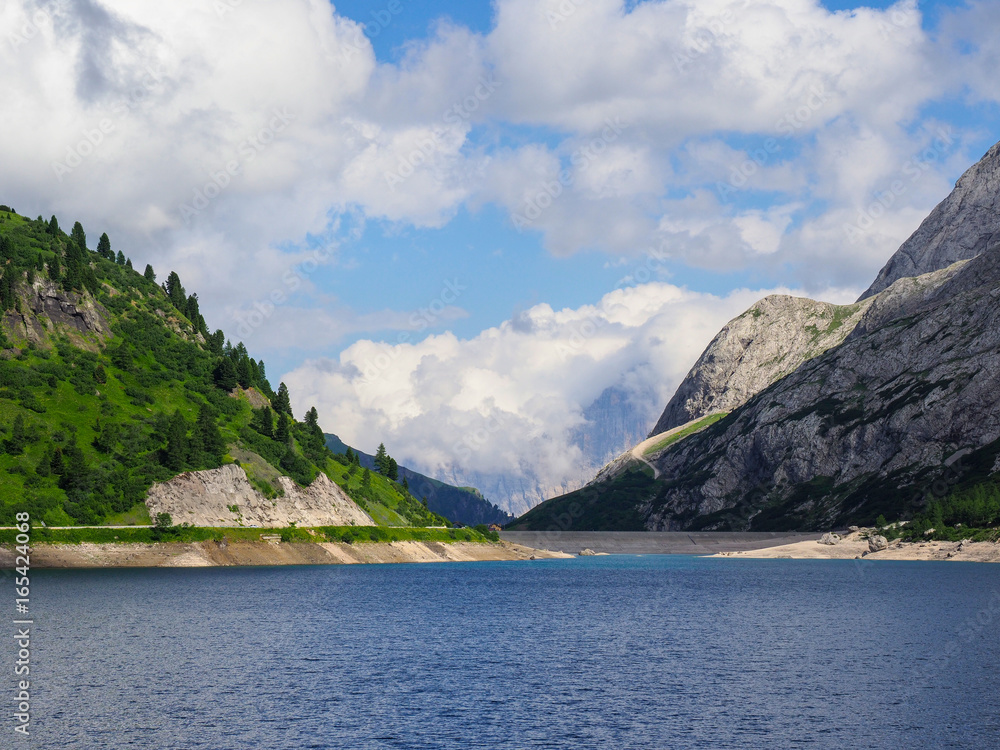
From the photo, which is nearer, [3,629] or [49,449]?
[3,629]

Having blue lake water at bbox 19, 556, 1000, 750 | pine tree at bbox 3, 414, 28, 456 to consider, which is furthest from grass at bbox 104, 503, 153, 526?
blue lake water at bbox 19, 556, 1000, 750

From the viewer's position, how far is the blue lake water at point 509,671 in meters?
53.8

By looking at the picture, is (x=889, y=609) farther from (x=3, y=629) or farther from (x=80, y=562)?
(x=80, y=562)

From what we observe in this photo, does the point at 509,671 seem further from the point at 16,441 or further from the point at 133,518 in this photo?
the point at 16,441

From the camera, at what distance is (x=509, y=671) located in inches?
2899

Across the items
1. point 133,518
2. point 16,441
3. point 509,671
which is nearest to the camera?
point 509,671

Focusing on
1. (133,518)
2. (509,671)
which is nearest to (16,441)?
(133,518)

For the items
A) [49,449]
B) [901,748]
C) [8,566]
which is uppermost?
[49,449]

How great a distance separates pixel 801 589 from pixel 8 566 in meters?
145

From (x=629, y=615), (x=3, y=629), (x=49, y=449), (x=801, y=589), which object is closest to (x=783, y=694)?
(x=629, y=615)

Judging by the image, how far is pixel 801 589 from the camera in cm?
15238

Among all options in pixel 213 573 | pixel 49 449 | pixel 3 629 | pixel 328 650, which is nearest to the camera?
pixel 328 650

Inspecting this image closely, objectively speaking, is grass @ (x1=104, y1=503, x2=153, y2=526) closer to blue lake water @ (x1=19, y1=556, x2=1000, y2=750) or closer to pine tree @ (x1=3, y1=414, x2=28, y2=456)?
pine tree @ (x1=3, y1=414, x2=28, y2=456)

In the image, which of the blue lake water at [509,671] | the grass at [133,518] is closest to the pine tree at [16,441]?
the grass at [133,518]
